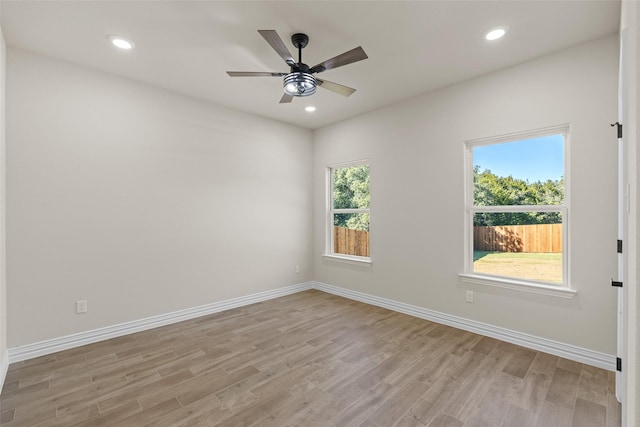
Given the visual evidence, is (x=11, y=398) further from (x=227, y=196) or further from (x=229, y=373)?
(x=227, y=196)

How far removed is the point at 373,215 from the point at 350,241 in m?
0.73

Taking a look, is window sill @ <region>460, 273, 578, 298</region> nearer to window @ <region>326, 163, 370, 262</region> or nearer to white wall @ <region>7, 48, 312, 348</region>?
window @ <region>326, 163, 370, 262</region>

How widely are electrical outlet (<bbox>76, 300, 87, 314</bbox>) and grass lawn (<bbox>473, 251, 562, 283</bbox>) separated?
4.29 m

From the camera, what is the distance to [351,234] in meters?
4.95

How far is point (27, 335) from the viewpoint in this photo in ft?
9.19

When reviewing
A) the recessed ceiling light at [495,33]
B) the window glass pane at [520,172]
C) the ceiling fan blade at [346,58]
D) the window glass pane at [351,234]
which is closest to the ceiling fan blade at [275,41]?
the ceiling fan blade at [346,58]

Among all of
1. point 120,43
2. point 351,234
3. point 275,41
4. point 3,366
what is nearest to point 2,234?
point 3,366

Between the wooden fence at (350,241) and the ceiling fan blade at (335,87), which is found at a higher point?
the ceiling fan blade at (335,87)

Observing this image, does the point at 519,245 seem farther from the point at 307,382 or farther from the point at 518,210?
the point at 307,382

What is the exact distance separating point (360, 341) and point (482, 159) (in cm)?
248

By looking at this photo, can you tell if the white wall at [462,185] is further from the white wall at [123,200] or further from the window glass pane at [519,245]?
the white wall at [123,200]

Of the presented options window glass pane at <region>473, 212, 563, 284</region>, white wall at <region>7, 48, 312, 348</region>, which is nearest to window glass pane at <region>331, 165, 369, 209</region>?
white wall at <region>7, 48, 312, 348</region>

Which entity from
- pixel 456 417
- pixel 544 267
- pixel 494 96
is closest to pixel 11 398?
pixel 456 417

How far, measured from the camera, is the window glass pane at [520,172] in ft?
9.65
